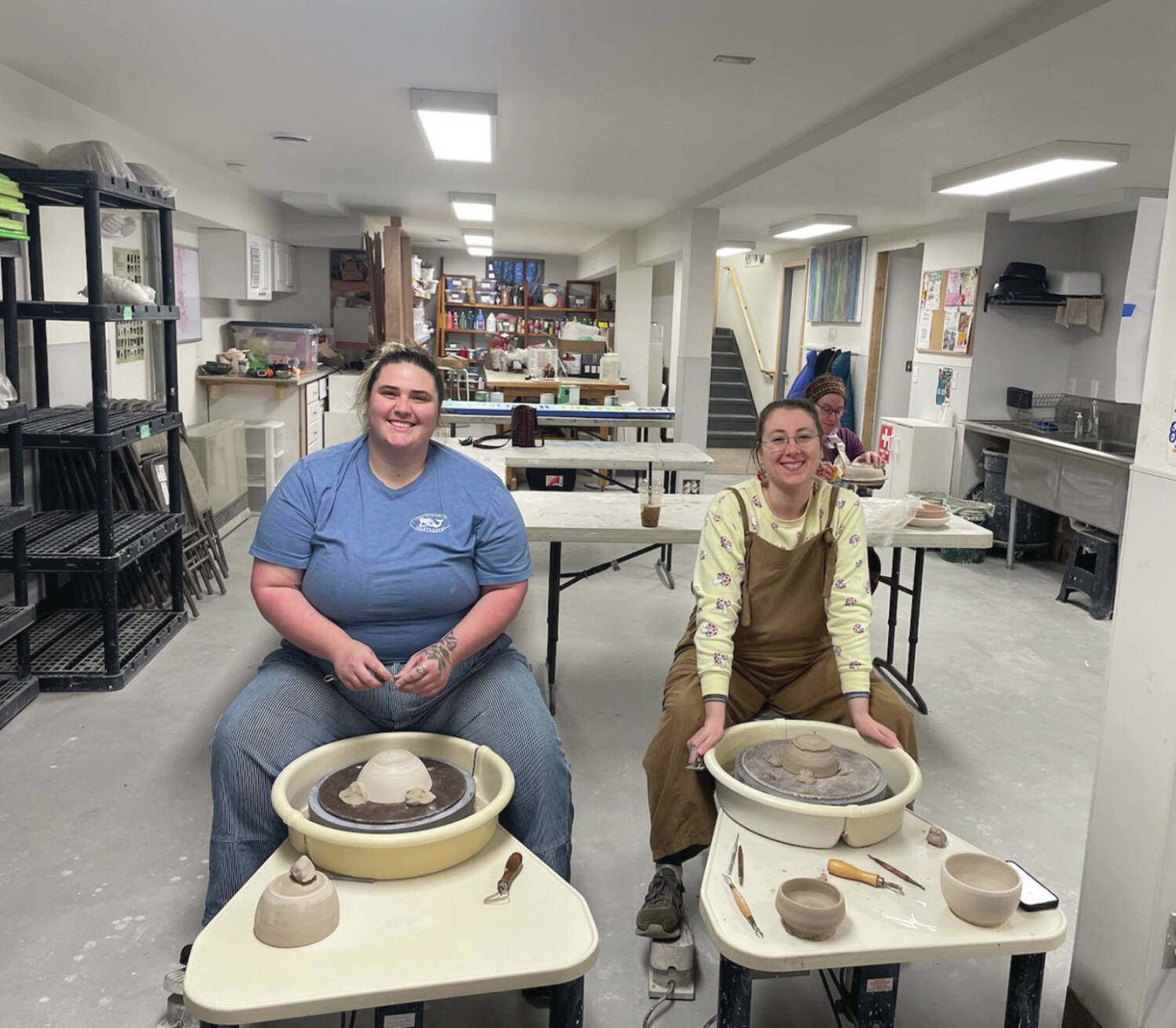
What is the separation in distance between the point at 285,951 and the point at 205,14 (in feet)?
10.1

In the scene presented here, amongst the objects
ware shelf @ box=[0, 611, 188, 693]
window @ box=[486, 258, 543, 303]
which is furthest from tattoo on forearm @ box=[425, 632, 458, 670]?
window @ box=[486, 258, 543, 303]

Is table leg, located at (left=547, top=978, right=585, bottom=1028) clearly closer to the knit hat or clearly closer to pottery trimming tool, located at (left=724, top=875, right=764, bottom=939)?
pottery trimming tool, located at (left=724, top=875, right=764, bottom=939)

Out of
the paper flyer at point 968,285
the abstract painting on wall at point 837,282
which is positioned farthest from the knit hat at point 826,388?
the abstract painting on wall at point 837,282

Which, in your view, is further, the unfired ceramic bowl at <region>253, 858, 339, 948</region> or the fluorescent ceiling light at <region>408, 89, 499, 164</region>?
the fluorescent ceiling light at <region>408, 89, 499, 164</region>

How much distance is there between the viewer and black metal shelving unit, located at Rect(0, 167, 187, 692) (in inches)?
141

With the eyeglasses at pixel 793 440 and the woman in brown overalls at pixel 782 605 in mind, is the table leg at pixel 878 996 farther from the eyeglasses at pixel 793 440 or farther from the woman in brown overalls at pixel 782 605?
the eyeglasses at pixel 793 440

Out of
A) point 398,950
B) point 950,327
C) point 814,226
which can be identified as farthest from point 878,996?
point 814,226

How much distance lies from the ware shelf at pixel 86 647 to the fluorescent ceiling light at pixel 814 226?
Result: 5651mm

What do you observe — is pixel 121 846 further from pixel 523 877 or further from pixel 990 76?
pixel 990 76

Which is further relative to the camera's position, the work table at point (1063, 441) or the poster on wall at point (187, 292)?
the poster on wall at point (187, 292)

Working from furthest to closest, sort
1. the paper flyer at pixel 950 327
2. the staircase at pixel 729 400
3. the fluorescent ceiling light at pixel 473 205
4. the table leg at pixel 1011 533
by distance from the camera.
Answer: the staircase at pixel 729 400, the fluorescent ceiling light at pixel 473 205, the paper flyer at pixel 950 327, the table leg at pixel 1011 533

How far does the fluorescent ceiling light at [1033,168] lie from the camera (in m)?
4.37

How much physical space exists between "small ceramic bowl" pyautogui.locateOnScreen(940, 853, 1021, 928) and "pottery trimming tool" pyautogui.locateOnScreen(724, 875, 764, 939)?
327 mm

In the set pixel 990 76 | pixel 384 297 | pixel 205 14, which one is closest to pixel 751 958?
pixel 990 76
